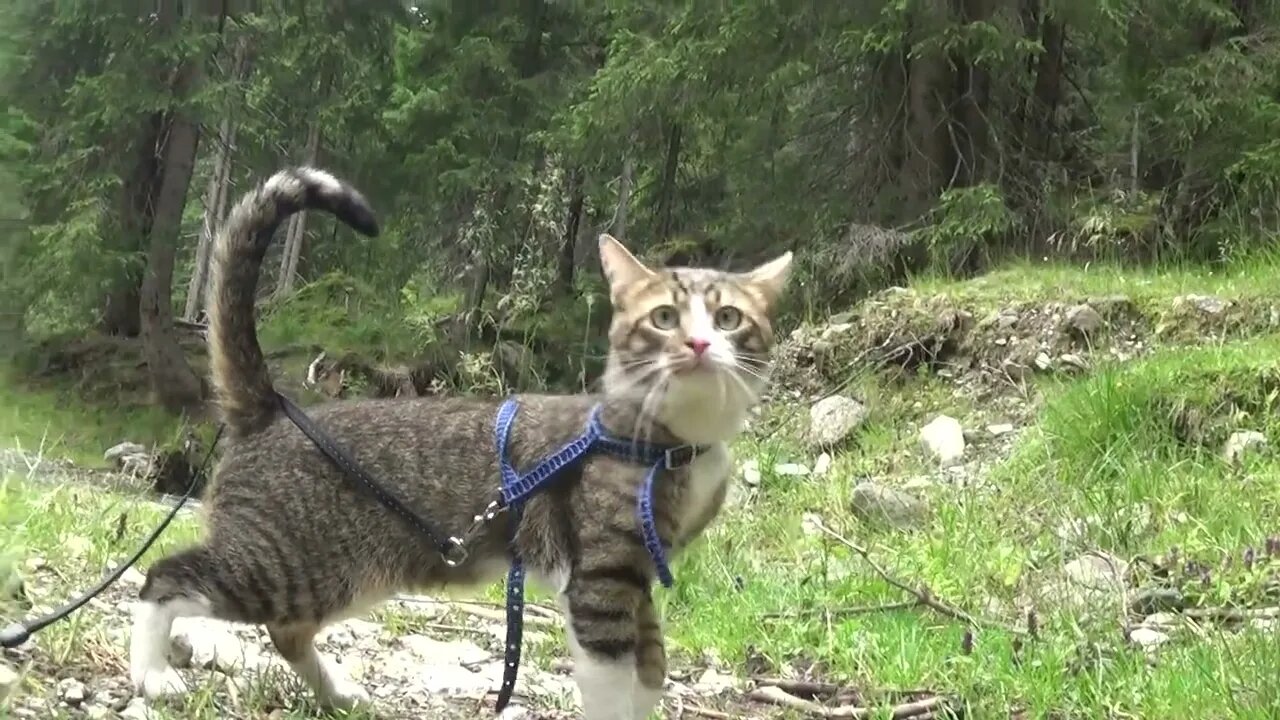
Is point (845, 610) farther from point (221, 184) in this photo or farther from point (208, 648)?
point (221, 184)

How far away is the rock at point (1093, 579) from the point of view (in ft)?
11.0

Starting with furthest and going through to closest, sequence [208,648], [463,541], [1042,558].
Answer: [1042,558] → [208,648] → [463,541]

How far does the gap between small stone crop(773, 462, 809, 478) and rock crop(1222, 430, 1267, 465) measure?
2020 mm

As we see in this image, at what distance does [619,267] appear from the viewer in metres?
2.97

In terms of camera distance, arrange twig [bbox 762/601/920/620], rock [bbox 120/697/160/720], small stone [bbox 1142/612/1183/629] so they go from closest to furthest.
Result: rock [bbox 120/697/160/720] < small stone [bbox 1142/612/1183/629] < twig [bbox 762/601/920/620]

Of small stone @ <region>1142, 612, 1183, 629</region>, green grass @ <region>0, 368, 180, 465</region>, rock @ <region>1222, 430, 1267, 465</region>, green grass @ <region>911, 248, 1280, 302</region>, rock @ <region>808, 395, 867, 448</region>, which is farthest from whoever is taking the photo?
green grass @ <region>0, 368, 180, 465</region>

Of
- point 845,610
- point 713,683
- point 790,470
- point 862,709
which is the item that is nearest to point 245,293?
point 713,683

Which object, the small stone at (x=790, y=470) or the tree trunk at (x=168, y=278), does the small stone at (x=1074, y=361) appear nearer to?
the small stone at (x=790, y=470)

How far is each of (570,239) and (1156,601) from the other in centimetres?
1099

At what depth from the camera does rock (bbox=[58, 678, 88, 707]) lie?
2.67 metres

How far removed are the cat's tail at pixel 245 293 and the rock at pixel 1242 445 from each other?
11.9 ft

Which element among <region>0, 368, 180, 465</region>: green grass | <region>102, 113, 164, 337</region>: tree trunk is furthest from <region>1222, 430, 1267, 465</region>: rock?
<region>102, 113, 164, 337</region>: tree trunk

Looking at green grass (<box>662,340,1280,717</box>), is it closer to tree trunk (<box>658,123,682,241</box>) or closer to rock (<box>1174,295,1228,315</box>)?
rock (<box>1174,295,1228,315</box>)

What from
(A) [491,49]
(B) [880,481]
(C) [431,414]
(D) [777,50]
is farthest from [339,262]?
(C) [431,414]
